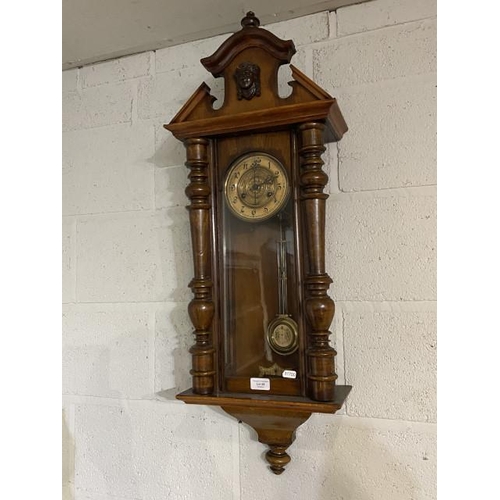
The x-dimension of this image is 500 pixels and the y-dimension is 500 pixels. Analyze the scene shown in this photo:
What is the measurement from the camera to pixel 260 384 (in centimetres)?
96

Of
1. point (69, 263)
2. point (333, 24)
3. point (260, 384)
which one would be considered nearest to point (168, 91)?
point (333, 24)

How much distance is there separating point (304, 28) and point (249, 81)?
24 centimetres

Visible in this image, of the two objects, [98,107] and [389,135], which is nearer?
[389,135]

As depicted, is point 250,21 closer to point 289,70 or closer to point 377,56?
point 289,70

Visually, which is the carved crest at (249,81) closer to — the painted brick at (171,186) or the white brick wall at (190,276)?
the white brick wall at (190,276)

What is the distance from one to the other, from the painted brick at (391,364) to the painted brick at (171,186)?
1.61 feet

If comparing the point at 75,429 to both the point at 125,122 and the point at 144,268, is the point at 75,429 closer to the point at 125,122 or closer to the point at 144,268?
the point at 144,268

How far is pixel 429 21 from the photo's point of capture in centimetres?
98

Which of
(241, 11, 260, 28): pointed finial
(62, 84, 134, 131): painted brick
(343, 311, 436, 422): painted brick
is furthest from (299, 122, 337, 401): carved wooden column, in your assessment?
(62, 84, 134, 131): painted brick

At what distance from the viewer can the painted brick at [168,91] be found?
46.5 inches

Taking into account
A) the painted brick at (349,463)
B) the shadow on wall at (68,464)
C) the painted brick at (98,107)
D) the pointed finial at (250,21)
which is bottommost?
the shadow on wall at (68,464)

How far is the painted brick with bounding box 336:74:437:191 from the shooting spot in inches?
38.6

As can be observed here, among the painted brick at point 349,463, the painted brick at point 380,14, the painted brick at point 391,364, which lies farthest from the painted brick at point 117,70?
the painted brick at point 349,463

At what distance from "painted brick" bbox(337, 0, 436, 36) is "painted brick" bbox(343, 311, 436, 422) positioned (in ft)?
2.00
